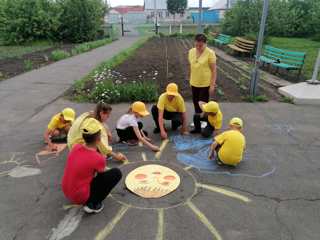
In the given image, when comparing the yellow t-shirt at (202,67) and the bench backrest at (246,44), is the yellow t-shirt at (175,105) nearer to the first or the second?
the yellow t-shirt at (202,67)

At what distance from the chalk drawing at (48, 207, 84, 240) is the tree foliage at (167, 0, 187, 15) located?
6421 centimetres

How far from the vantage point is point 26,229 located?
2.92 m

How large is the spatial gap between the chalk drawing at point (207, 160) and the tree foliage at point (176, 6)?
62328 mm

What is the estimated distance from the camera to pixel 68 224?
2973 mm

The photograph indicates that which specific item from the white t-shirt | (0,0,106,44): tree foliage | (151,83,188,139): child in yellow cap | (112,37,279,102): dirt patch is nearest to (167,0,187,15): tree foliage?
(0,0,106,44): tree foliage

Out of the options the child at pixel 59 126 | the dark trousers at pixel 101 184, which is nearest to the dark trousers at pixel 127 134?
the child at pixel 59 126

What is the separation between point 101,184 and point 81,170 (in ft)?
0.97

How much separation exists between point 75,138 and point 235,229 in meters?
2.05

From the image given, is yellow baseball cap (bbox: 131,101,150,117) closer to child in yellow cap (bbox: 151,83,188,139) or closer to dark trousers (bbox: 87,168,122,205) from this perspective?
child in yellow cap (bbox: 151,83,188,139)

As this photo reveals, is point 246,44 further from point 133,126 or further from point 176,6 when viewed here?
point 176,6

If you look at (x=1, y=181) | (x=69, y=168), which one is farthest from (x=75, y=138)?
(x=1, y=181)

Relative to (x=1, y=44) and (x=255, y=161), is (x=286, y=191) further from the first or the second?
(x=1, y=44)

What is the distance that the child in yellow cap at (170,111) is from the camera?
194 inches

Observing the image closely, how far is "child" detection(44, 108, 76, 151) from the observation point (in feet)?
14.9
